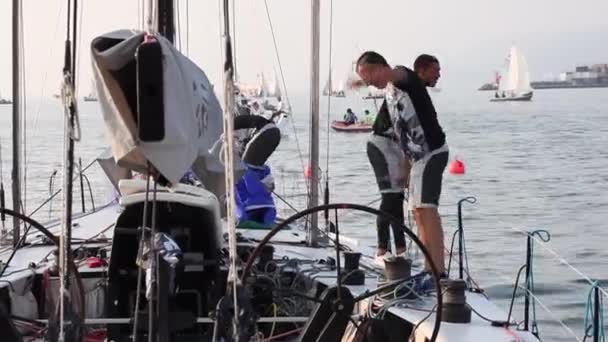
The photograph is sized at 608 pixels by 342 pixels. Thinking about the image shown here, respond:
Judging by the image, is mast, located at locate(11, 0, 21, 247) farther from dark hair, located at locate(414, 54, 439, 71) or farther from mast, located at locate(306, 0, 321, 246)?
dark hair, located at locate(414, 54, 439, 71)

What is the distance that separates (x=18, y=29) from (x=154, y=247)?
4.29 metres

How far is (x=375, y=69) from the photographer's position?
640 cm

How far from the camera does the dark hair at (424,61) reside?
6742 millimetres

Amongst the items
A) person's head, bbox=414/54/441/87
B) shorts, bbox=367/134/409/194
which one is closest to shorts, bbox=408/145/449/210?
shorts, bbox=367/134/409/194

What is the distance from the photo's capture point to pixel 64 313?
164 inches

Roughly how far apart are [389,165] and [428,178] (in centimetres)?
53

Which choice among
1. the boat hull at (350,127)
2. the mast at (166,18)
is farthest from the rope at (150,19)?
the boat hull at (350,127)

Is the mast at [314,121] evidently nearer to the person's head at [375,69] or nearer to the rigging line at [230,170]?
the person's head at [375,69]

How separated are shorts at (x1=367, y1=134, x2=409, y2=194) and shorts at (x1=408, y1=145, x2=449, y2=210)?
1.23ft

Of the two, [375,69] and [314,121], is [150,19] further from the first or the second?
[314,121]

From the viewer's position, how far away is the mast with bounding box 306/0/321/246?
753 cm

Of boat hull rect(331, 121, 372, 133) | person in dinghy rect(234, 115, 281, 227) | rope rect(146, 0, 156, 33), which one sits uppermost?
rope rect(146, 0, 156, 33)

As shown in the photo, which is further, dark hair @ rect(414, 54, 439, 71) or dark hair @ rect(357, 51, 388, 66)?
dark hair @ rect(414, 54, 439, 71)

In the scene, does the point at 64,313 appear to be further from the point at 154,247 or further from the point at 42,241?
the point at 42,241
